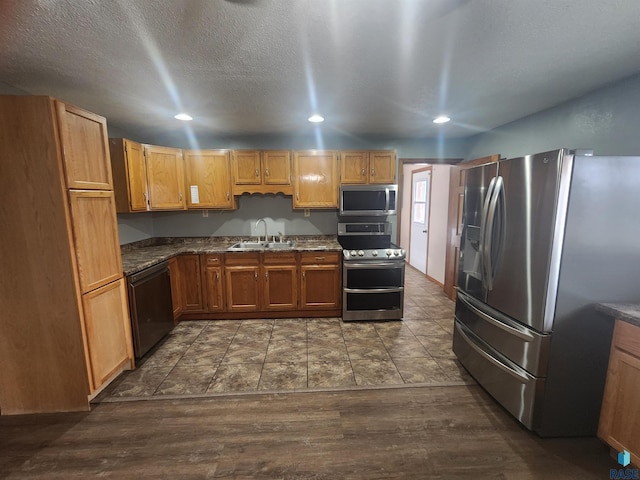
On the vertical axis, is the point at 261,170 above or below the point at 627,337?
above

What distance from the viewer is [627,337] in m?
1.47

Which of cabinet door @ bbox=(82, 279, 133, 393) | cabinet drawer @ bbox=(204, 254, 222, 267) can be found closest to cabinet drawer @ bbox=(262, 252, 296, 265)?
cabinet drawer @ bbox=(204, 254, 222, 267)

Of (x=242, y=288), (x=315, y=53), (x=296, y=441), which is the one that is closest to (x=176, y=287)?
(x=242, y=288)

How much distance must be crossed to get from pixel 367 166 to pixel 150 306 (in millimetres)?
3029

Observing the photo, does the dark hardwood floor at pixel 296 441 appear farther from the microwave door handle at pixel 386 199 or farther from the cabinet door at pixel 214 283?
the microwave door handle at pixel 386 199

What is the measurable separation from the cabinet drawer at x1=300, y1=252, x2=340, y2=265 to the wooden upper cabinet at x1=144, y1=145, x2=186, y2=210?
1.76m

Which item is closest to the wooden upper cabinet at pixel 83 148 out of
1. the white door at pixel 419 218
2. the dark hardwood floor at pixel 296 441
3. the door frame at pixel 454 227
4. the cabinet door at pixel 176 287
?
the cabinet door at pixel 176 287

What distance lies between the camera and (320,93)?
2318mm

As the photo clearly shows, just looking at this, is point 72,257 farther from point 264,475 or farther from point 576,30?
point 576,30

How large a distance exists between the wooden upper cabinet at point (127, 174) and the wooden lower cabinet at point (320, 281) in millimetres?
2012

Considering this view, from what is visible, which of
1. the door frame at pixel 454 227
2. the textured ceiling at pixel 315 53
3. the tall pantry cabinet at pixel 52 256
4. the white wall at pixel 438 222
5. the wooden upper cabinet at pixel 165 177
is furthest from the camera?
the white wall at pixel 438 222

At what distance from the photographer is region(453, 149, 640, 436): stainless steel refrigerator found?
5.11 feet

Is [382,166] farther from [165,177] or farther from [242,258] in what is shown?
[165,177]

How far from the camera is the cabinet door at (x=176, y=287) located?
10.8 feet
